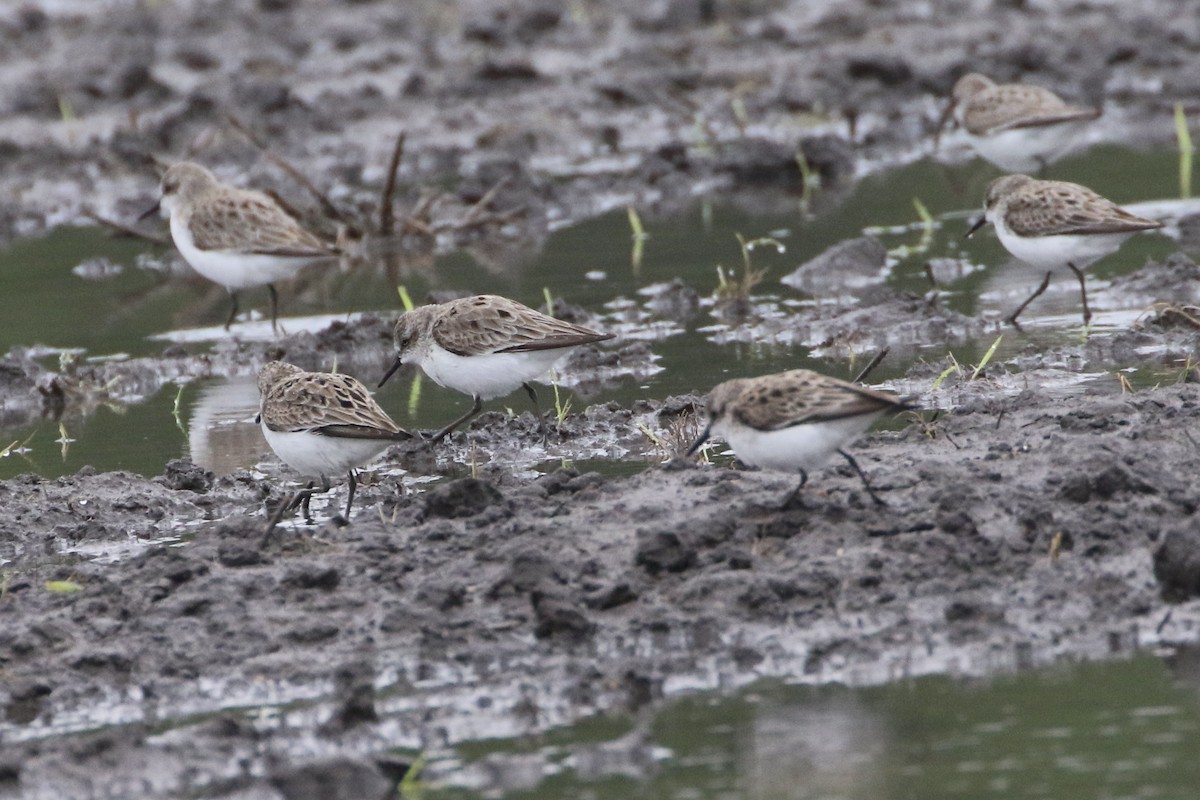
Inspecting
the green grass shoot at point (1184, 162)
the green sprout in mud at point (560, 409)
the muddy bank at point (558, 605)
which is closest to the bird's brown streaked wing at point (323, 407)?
the muddy bank at point (558, 605)

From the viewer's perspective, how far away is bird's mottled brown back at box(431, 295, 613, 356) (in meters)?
9.73

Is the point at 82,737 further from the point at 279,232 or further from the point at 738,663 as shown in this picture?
the point at 279,232

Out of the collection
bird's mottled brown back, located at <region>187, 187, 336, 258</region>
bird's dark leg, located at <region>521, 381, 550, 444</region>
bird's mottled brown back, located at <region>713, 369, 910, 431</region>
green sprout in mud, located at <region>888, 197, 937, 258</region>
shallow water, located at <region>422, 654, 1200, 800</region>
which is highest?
bird's mottled brown back, located at <region>187, 187, 336, 258</region>

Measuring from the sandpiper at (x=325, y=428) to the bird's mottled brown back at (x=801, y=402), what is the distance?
1.89 meters

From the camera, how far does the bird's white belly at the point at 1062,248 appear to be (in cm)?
1166

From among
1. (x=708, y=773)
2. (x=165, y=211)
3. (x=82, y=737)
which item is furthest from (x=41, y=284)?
(x=708, y=773)

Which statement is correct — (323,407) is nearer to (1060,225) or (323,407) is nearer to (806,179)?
(1060,225)

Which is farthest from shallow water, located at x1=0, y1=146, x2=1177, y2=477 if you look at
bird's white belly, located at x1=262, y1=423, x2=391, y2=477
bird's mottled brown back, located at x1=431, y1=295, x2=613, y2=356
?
bird's white belly, located at x1=262, y1=423, x2=391, y2=477

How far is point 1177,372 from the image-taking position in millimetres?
10203

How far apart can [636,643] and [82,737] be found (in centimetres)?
205

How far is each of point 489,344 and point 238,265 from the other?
4613mm

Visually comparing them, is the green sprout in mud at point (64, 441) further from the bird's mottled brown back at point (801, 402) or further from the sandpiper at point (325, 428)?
the bird's mottled brown back at point (801, 402)

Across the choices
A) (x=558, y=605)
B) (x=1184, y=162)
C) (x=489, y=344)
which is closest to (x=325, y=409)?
(x=489, y=344)

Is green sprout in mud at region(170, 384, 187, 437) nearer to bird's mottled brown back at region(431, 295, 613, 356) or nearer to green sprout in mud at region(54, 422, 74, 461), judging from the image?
green sprout in mud at region(54, 422, 74, 461)
